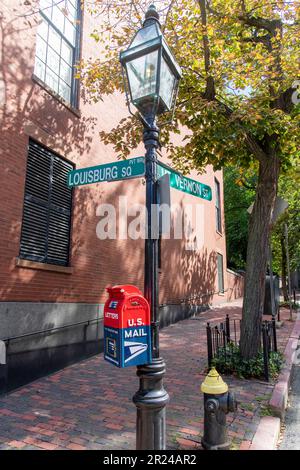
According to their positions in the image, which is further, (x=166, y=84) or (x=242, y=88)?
(x=242, y=88)

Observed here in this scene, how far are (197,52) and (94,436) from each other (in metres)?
7.21

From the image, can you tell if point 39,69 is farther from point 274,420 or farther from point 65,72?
point 274,420

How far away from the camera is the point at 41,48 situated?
7668mm

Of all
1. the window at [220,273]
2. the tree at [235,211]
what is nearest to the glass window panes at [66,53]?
the window at [220,273]

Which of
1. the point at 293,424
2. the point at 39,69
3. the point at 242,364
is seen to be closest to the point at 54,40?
the point at 39,69

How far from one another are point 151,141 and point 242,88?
525 cm

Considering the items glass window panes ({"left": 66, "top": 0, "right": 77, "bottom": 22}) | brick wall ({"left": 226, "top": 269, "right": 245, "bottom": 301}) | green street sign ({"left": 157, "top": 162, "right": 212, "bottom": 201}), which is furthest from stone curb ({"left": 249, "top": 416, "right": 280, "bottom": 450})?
brick wall ({"left": 226, "top": 269, "right": 245, "bottom": 301})

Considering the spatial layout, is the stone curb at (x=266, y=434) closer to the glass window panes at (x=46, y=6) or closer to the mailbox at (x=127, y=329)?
the mailbox at (x=127, y=329)

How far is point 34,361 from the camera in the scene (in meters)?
6.54

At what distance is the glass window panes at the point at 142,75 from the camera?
3.34 metres

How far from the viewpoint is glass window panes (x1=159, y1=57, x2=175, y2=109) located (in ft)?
11.1

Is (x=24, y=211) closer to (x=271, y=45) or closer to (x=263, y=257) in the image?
(x=263, y=257)

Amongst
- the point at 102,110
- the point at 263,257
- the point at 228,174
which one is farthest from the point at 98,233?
the point at 228,174

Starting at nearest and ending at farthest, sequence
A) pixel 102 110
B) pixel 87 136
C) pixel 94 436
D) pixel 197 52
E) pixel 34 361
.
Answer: pixel 94 436
pixel 34 361
pixel 197 52
pixel 87 136
pixel 102 110
